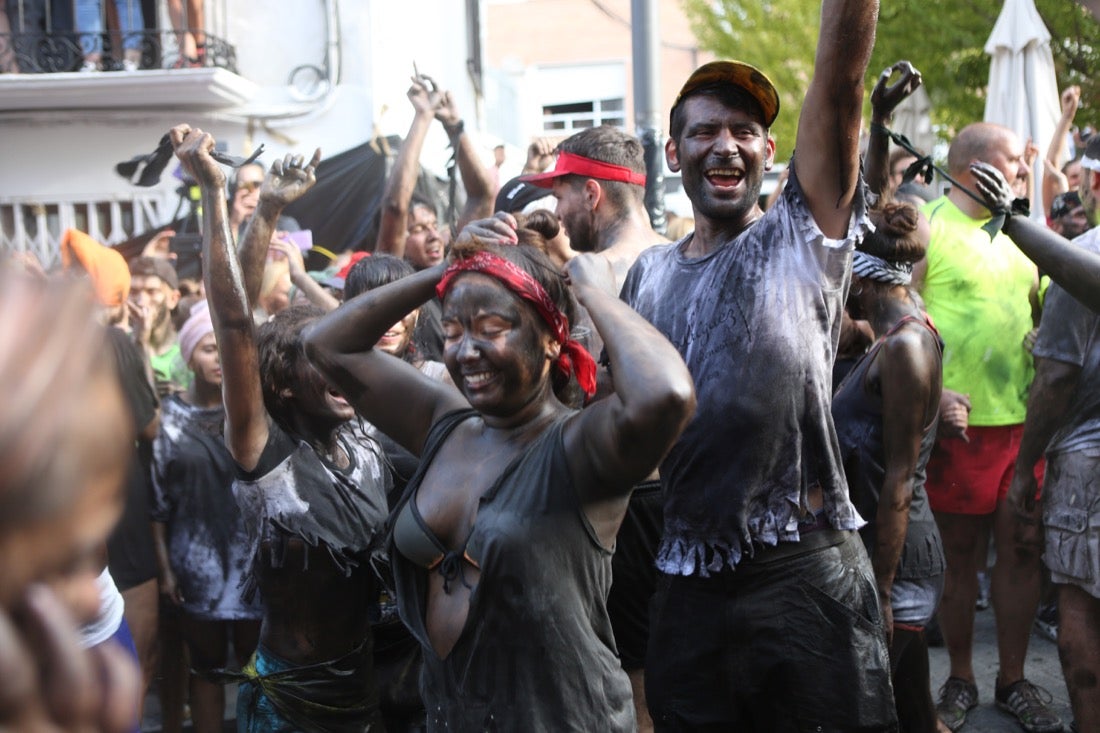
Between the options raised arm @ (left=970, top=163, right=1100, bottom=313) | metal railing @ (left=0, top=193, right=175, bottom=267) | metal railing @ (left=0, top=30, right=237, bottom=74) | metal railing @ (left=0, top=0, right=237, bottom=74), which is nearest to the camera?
raised arm @ (left=970, top=163, right=1100, bottom=313)

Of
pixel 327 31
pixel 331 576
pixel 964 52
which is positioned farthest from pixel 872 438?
pixel 964 52

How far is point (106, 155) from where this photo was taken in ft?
38.8

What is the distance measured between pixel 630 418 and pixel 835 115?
93cm

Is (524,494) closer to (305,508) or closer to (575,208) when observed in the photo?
(305,508)

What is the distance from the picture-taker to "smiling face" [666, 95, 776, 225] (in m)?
3.17

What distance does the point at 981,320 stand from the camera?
588 centimetres

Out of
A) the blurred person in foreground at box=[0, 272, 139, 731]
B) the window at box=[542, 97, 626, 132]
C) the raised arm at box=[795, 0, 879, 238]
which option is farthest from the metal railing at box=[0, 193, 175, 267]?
the window at box=[542, 97, 626, 132]

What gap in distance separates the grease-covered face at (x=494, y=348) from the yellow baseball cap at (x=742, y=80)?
891 millimetres

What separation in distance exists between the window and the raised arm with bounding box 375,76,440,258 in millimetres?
23297

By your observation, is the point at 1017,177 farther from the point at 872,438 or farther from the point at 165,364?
the point at 165,364

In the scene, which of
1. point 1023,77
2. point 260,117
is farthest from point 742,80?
point 260,117

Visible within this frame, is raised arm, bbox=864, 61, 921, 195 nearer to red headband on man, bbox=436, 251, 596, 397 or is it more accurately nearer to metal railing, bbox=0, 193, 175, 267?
red headband on man, bbox=436, 251, 596, 397

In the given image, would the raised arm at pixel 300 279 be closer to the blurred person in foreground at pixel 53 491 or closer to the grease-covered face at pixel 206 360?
the grease-covered face at pixel 206 360

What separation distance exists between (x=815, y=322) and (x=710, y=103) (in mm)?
686
